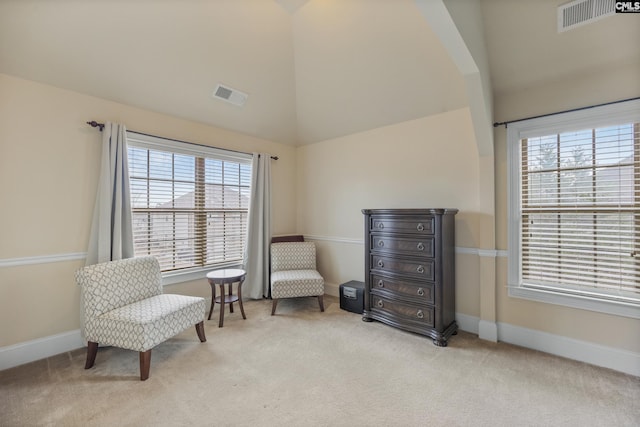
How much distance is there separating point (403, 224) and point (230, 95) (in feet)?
8.73

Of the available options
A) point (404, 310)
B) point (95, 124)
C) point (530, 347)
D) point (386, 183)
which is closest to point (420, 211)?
point (386, 183)

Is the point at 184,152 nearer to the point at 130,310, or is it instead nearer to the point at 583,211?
the point at 130,310

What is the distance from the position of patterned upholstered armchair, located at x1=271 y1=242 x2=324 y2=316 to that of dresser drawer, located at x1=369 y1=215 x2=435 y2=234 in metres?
1.07

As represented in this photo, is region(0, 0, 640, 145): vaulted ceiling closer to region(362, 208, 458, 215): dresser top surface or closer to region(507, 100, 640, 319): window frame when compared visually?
region(507, 100, 640, 319): window frame

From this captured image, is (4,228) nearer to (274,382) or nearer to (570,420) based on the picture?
(274,382)

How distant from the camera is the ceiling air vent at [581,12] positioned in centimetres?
205

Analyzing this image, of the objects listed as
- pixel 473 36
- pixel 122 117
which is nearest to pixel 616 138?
pixel 473 36

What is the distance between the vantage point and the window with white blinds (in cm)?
320

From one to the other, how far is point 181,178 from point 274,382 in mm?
2697

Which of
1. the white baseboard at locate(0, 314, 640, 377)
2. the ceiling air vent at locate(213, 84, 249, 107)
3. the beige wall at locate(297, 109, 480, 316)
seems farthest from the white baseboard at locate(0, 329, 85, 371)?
the beige wall at locate(297, 109, 480, 316)

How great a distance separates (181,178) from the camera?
11.6ft

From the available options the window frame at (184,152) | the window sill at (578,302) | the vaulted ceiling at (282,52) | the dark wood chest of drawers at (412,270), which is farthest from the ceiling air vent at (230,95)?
the window sill at (578,302)

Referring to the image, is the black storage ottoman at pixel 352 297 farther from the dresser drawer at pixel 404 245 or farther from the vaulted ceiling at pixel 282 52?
the vaulted ceiling at pixel 282 52

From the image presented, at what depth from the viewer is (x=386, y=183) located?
3.70 metres
